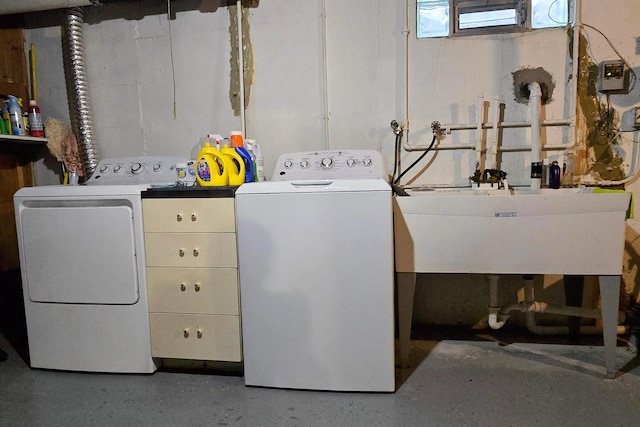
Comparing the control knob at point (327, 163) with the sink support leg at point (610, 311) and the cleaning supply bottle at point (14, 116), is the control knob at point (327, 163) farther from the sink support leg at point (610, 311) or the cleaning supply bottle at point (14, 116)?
the cleaning supply bottle at point (14, 116)

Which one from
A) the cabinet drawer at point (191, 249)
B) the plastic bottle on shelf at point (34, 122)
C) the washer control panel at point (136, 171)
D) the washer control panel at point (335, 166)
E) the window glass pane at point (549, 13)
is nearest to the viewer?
the cabinet drawer at point (191, 249)

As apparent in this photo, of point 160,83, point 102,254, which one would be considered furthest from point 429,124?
point 102,254

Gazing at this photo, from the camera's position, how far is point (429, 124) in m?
2.25

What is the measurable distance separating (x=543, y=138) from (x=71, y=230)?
2331 mm

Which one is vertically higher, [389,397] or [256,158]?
[256,158]

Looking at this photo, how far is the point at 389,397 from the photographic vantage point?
1.67 metres

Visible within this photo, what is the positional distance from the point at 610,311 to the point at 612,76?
114 centimetres

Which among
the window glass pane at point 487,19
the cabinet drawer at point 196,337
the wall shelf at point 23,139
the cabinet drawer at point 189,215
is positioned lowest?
the cabinet drawer at point 196,337

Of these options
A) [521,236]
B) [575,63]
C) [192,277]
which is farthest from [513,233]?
[192,277]

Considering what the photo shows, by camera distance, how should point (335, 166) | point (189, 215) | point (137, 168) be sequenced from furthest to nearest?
point (137, 168) → point (335, 166) → point (189, 215)

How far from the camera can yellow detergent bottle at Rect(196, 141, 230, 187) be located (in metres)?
1.86

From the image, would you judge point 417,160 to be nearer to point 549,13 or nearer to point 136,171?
point 549,13

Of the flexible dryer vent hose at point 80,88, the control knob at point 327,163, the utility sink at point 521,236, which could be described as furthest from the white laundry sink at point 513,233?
the flexible dryer vent hose at point 80,88

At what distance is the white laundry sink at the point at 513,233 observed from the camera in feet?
5.48
